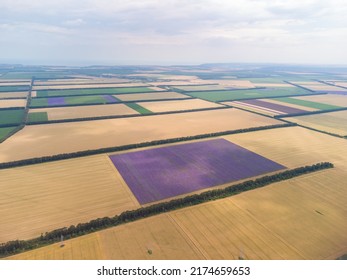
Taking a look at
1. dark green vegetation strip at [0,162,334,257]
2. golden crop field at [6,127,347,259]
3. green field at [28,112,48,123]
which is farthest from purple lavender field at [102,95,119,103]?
golden crop field at [6,127,347,259]

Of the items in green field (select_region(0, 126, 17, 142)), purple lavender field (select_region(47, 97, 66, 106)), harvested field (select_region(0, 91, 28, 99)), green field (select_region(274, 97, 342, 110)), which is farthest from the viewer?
harvested field (select_region(0, 91, 28, 99))

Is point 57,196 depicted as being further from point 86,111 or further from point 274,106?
point 274,106

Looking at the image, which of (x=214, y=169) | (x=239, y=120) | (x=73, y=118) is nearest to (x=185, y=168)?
(x=214, y=169)

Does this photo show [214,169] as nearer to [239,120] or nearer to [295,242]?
[295,242]

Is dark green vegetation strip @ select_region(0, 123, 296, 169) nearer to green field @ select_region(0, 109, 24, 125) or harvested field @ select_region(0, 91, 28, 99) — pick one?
green field @ select_region(0, 109, 24, 125)

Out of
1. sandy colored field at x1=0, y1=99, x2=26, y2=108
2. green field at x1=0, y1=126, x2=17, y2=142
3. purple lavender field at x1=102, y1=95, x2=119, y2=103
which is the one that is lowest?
green field at x1=0, y1=126, x2=17, y2=142

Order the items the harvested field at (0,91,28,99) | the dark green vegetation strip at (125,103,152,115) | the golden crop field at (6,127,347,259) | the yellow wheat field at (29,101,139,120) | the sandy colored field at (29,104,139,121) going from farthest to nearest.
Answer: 1. the harvested field at (0,91,28,99)
2. the dark green vegetation strip at (125,103,152,115)
3. the yellow wheat field at (29,101,139,120)
4. the sandy colored field at (29,104,139,121)
5. the golden crop field at (6,127,347,259)

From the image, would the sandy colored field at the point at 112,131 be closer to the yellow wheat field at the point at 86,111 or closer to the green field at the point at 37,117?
the green field at the point at 37,117
